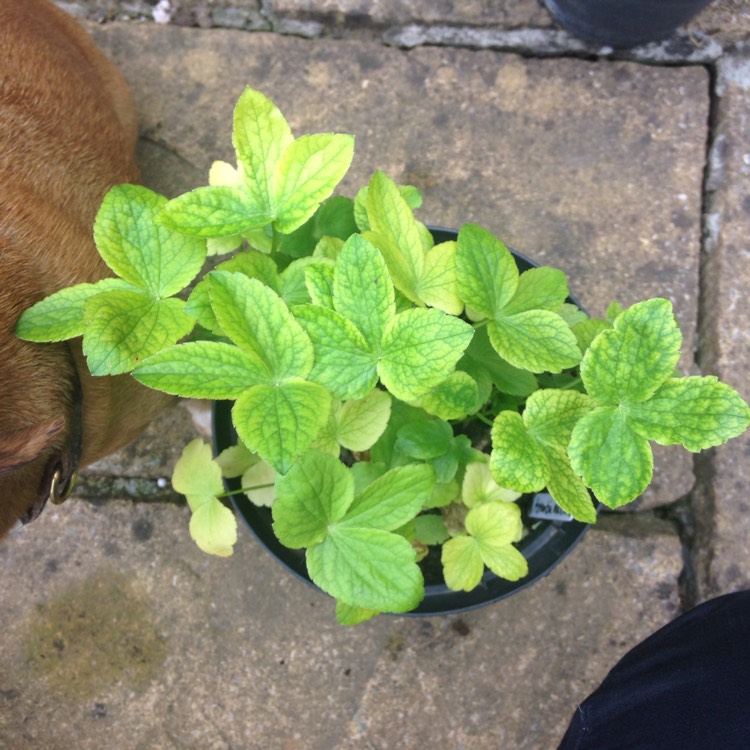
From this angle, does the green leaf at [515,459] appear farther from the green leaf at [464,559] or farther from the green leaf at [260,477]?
the green leaf at [260,477]

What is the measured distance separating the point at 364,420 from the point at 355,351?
15 centimetres

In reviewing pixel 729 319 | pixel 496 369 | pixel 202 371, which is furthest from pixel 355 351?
pixel 729 319

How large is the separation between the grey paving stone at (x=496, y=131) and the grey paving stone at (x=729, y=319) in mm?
43

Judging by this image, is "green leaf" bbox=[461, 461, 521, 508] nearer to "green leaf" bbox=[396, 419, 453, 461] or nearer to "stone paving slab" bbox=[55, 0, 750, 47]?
"green leaf" bbox=[396, 419, 453, 461]

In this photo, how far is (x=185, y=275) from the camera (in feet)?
2.27

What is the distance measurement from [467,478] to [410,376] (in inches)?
10.7

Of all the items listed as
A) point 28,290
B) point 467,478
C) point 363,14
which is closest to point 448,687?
point 467,478

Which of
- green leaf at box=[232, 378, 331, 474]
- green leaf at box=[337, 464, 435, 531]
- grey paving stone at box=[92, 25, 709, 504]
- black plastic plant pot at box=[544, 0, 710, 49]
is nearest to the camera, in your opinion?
green leaf at box=[232, 378, 331, 474]

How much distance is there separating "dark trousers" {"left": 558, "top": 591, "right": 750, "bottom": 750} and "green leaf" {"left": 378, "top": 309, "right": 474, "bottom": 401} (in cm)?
59

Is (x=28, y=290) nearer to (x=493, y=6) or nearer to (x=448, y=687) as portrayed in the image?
(x=448, y=687)

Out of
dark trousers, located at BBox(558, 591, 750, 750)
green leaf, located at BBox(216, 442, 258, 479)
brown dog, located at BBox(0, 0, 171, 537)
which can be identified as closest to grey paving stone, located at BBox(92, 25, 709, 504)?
brown dog, located at BBox(0, 0, 171, 537)

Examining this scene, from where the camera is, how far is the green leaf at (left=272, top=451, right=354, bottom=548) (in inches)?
26.4

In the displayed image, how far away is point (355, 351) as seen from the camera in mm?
631

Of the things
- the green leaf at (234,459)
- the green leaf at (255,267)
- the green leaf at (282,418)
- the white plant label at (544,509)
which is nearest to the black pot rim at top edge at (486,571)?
the white plant label at (544,509)
